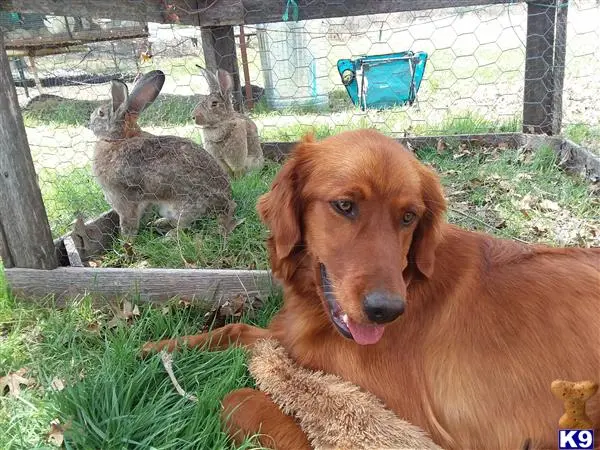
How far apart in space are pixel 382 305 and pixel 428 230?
0.44 meters

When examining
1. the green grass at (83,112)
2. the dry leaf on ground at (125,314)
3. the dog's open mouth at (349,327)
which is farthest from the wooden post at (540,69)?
the dry leaf on ground at (125,314)

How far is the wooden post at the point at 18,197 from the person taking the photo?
2.57m

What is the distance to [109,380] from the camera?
6.20 feet

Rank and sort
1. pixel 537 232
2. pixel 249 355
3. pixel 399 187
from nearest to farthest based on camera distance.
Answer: pixel 399 187 → pixel 249 355 → pixel 537 232

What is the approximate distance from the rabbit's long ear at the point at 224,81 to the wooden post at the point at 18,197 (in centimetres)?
215

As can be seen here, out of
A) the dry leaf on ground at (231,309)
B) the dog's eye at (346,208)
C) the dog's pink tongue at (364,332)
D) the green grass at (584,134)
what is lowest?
the dry leaf on ground at (231,309)

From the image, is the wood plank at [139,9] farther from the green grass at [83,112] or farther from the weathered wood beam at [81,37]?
the green grass at [83,112]

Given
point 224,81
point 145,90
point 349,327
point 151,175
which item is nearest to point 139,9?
point 145,90

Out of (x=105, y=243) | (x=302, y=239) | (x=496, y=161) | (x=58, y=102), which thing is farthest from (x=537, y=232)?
(x=58, y=102)

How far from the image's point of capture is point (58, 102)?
5.92 meters

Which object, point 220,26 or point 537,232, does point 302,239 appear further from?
point 220,26

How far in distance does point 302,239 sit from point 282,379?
54 centimetres

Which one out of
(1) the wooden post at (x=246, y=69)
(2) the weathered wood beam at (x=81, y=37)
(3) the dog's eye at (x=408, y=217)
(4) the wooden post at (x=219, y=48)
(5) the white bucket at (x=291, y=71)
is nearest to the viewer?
(3) the dog's eye at (x=408, y=217)

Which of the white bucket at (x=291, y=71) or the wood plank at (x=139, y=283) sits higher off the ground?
the white bucket at (x=291, y=71)
